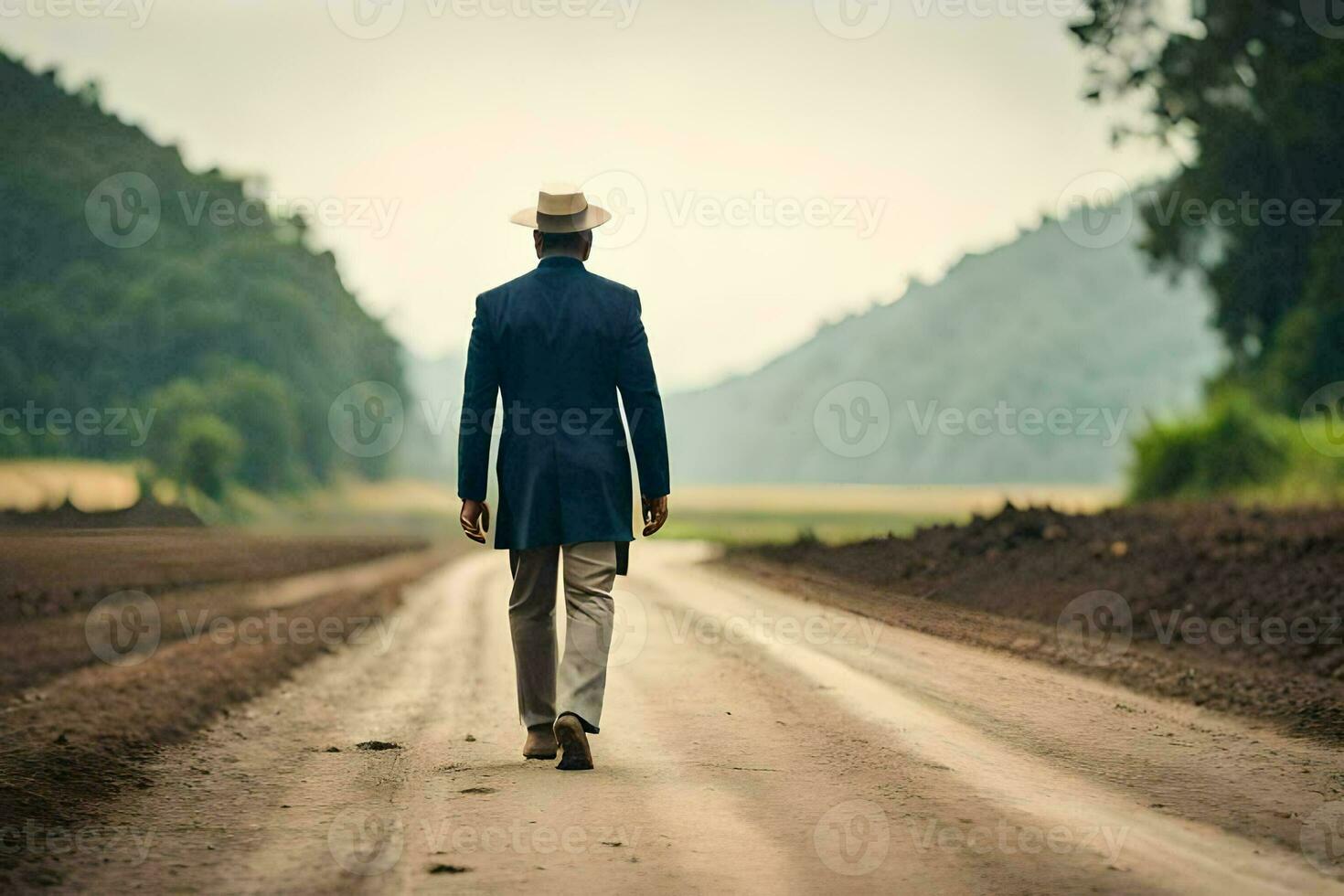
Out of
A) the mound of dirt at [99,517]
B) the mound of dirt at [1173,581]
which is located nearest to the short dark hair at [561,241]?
the mound of dirt at [1173,581]

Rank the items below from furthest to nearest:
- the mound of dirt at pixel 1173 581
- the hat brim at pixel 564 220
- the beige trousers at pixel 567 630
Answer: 1. the mound of dirt at pixel 1173 581
2. the hat brim at pixel 564 220
3. the beige trousers at pixel 567 630

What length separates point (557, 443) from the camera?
6164 millimetres

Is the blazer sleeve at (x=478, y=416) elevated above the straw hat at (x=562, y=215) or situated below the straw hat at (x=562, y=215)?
below

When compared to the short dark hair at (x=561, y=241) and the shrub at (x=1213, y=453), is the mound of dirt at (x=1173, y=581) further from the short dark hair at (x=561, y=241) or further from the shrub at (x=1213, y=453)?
the short dark hair at (x=561, y=241)

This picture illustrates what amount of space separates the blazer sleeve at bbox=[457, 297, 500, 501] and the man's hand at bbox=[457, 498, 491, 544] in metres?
0.03

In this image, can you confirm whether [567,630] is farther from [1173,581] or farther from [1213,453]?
[1213,453]

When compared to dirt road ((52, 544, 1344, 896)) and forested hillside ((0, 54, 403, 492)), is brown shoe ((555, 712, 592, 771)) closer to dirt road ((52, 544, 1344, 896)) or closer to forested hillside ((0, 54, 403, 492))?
dirt road ((52, 544, 1344, 896))

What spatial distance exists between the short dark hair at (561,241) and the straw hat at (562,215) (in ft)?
0.11

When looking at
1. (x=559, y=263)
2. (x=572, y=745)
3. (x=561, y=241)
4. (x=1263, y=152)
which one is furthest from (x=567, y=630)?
(x=1263, y=152)

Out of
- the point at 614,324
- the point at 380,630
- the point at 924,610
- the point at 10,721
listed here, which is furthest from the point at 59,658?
the point at 614,324

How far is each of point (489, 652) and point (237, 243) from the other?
75.4 m

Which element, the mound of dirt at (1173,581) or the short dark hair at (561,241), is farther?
the mound of dirt at (1173,581)

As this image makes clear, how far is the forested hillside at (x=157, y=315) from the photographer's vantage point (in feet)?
61.3

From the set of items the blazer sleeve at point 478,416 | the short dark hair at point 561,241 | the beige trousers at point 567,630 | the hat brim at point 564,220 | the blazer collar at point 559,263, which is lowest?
the beige trousers at point 567,630
